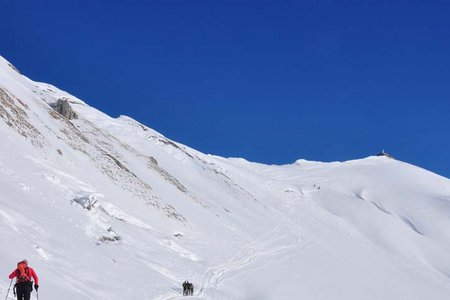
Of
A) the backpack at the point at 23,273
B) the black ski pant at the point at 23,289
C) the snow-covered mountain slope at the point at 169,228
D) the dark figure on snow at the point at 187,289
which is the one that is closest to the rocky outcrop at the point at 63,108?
the snow-covered mountain slope at the point at 169,228

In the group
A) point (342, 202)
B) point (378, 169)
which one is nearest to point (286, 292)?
point (342, 202)

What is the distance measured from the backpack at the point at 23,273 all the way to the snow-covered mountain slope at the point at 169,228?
1860mm

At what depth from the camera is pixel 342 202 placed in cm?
8819

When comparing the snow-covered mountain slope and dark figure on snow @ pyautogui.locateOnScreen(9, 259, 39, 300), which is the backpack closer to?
dark figure on snow @ pyautogui.locateOnScreen(9, 259, 39, 300)

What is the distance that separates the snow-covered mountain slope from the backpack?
1860 mm

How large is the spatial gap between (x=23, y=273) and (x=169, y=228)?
24.1m

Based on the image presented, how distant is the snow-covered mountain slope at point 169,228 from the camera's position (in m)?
22.7

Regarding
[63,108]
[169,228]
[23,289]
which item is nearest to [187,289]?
[23,289]

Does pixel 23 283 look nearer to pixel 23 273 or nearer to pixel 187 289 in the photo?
pixel 23 273

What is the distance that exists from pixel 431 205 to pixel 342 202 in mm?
17217

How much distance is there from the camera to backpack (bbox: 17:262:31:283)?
1385cm

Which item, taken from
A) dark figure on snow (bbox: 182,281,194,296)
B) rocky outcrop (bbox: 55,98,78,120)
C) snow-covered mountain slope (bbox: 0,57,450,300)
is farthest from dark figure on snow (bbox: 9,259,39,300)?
rocky outcrop (bbox: 55,98,78,120)

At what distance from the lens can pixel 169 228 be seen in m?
37.8

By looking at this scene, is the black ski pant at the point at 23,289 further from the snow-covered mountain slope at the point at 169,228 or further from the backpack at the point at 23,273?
the snow-covered mountain slope at the point at 169,228
